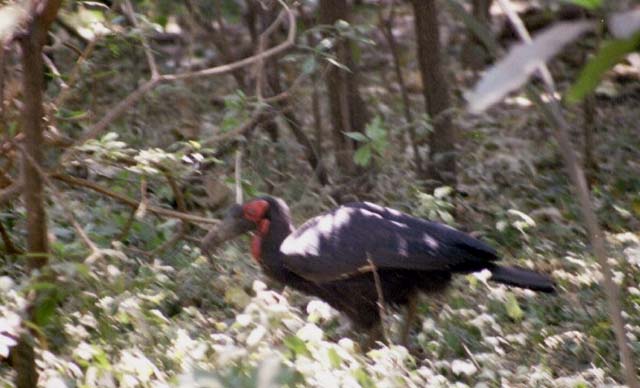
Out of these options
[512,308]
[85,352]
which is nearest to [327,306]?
[512,308]

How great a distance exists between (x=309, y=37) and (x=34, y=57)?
11.5 feet

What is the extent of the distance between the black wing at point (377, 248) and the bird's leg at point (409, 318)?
24 cm

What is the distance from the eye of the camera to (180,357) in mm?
3307

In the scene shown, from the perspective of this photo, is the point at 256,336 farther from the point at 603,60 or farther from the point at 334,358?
the point at 603,60

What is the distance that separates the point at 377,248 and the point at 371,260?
77 millimetres

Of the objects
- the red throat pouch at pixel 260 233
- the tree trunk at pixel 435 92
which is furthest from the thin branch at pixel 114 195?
the tree trunk at pixel 435 92

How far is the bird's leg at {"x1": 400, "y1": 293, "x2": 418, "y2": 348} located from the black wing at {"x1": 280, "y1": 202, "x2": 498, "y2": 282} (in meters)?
0.24

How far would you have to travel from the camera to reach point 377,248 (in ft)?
14.3

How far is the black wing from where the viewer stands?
4316 millimetres

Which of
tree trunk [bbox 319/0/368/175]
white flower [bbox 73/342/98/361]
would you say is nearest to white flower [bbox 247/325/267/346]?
white flower [bbox 73/342/98/361]

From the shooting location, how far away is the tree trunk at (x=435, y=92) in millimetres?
5867

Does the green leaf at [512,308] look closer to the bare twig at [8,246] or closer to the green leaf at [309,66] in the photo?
the green leaf at [309,66]

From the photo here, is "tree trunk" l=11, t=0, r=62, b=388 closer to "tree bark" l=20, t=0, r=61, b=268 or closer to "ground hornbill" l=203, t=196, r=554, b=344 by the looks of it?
"tree bark" l=20, t=0, r=61, b=268

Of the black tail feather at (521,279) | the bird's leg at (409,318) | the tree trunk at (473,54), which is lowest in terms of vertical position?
the bird's leg at (409,318)
